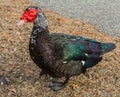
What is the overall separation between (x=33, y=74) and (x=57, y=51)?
0.82 metres

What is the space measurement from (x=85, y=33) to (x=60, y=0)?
2.05m

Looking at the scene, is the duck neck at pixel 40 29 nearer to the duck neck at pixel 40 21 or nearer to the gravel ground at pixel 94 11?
the duck neck at pixel 40 21

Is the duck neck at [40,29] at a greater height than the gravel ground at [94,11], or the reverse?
the duck neck at [40,29]

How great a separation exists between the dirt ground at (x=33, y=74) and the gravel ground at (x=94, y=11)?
725 mm

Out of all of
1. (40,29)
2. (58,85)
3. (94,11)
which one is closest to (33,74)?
(58,85)

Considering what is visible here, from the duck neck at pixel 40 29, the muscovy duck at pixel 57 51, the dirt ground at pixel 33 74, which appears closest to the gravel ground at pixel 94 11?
the dirt ground at pixel 33 74

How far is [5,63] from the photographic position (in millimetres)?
5457

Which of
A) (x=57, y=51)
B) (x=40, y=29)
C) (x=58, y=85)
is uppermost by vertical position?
(x=40, y=29)

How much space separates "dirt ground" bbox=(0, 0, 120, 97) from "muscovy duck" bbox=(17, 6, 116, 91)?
0.62ft

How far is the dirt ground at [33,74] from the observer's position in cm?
500

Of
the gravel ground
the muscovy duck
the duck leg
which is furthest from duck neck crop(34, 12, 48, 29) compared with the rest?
the gravel ground

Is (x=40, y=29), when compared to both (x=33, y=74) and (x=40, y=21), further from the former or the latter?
(x=33, y=74)

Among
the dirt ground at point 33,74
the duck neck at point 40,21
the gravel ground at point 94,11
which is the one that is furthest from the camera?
the gravel ground at point 94,11

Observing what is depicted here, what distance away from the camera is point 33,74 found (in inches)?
208
